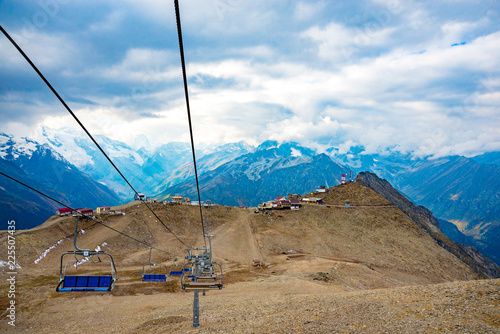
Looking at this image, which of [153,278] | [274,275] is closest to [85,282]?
[153,278]

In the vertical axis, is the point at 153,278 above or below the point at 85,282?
below

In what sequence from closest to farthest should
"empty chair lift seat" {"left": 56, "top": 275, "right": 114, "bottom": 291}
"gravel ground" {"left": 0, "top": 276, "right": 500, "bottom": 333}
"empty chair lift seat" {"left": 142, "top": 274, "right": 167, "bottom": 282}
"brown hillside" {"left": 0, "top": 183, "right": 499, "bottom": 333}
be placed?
"gravel ground" {"left": 0, "top": 276, "right": 500, "bottom": 333}
"brown hillside" {"left": 0, "top": 183, "right": 499, "bottom": 333}
"empty chair lift seat" {"left": 56, "top": 275, "right": 114, "bottom": 291}
"empty chair lift seat" {"left": 142, "top": 274, "right": 167, "bottom": 282}

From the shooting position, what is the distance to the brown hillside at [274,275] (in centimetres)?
2542

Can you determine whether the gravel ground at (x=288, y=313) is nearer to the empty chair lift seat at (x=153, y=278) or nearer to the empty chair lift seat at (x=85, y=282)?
the empty chair lift seat at (x=85, y=282)

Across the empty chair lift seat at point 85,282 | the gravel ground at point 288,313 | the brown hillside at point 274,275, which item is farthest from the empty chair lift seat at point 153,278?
the empty chair lift seat at point 85,282

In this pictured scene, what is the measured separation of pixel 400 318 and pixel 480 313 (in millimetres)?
5556

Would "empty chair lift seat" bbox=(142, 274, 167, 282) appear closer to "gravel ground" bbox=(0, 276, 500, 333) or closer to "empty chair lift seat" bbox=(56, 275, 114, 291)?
"gravel ground" bbox=(0, 276, 500, 333)

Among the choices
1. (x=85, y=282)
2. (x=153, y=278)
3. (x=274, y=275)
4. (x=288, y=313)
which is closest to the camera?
(x=288, y=313)

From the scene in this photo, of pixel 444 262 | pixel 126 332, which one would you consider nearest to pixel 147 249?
pixel 126 332

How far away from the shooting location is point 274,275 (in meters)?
67.0

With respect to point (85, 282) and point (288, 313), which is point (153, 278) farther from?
point (288, 313)

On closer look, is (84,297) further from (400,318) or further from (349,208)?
(349,208)

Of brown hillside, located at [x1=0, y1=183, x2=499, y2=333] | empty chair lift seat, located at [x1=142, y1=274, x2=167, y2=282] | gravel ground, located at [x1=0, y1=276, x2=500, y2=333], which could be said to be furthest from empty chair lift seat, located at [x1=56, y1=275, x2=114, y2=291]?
empty chair lift seat, located at [x1=142, y1=274, x2=167, y2=282]

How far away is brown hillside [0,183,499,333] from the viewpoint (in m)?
25.4
